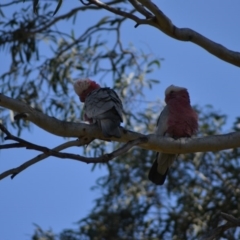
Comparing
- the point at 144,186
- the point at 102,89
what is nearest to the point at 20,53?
the point at 144,186

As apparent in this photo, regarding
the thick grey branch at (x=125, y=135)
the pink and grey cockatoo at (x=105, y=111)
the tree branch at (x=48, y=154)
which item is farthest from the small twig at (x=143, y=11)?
the tree branch at (x=48, y=154)

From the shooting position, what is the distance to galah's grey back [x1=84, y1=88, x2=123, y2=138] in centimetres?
407

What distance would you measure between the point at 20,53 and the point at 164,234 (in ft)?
7.08

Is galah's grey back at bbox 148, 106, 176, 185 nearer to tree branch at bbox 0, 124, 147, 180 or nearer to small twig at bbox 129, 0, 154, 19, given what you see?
small twig at bbox 129, 0, 154, 19

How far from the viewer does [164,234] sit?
7.78m

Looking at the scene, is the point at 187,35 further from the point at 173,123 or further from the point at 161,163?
the point at 161,163

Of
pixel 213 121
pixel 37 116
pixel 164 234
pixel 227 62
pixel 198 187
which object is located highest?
pixel 213 121

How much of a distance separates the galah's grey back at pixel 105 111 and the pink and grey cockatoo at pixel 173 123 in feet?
1.48

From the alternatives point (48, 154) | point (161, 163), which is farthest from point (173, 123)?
point (48, 154)

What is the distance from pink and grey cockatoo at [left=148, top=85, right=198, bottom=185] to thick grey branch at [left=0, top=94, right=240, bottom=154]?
2.62ft

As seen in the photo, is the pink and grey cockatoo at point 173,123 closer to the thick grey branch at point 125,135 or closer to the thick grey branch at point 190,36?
the thick grey branch at point 190,36

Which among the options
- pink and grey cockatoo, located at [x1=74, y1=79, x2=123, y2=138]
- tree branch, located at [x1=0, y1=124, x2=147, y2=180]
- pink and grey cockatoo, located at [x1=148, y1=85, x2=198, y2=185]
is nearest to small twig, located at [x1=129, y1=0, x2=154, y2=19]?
pink and grey cockatoo, located at [x1=74, y1=79, x2=123, y2=138]

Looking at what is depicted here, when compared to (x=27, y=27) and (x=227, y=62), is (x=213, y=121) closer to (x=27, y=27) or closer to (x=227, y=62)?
(x=27, y=27)

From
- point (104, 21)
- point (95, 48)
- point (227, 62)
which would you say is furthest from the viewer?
point (95, 48)
